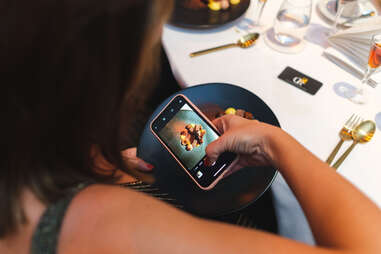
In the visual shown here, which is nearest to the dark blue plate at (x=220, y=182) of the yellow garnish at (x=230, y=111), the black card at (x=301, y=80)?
the yellow garnish at (x=230, y=111)

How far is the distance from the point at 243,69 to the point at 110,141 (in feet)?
1.60

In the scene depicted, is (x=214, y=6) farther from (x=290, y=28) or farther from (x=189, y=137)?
(x=189, y=137)

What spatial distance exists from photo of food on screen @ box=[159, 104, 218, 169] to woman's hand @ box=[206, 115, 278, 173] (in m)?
0.03

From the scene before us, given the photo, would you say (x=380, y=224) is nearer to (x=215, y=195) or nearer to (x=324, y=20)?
(x=215, y=195)

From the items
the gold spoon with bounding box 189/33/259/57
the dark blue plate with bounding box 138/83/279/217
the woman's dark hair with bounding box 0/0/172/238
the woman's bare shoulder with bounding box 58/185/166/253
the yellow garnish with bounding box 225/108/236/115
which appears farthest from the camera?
the gold spoon with bounding box 189/33/259/57

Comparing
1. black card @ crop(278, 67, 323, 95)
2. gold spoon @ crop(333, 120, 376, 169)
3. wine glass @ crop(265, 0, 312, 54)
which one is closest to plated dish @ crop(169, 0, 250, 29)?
wine glass @ crop(265, 0, 312, 54)

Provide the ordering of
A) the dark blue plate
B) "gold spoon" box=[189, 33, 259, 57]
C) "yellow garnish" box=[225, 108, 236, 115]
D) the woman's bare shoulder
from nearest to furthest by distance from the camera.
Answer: the woman's bare shoulder → the dark blue plate → "yellow garnish" box=[225, 108, 236, 115] → "gold spoon" box=[189, 33, 259, 57]

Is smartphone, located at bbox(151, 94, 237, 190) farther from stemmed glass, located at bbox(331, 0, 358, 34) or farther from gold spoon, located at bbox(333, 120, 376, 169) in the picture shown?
stemmed glass, located at bbox(331, 0, 358, 34)

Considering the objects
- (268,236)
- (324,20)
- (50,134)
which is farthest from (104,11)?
(324,20)

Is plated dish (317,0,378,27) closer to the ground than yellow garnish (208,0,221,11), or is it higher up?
higher up

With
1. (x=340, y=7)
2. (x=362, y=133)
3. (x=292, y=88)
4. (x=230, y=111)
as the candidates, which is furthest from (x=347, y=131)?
(x=340, y=7)

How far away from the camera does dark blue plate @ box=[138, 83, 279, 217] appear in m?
0.63

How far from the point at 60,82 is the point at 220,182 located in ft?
1.39

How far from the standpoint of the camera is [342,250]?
0.49 m
